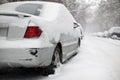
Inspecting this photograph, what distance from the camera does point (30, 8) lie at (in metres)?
7.00

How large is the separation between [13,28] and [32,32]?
1.18 ft

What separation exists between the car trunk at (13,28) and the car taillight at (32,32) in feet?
0.24

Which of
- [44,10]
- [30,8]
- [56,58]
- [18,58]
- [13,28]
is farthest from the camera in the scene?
[30,8]

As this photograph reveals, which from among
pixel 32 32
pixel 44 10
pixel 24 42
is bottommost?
pixel 24 42

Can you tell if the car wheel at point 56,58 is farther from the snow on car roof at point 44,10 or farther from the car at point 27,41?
the snow on car roof at point 44,10

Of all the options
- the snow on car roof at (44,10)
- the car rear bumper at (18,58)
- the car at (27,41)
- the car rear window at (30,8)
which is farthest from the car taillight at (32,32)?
the car rear window at (30,8)

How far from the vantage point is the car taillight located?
222 inches

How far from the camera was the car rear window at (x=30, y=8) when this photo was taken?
6786 mm

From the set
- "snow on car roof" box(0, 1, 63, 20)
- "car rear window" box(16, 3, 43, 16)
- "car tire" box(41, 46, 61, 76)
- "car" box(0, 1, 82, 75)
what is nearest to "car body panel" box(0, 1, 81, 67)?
"car" box(0, 1, 82, 75)

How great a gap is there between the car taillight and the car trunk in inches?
2.9

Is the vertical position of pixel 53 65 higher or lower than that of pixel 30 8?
lower

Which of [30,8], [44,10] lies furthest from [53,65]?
[30,8]

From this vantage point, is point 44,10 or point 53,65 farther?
point 44,10

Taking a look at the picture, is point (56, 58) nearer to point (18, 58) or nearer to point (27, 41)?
point (27, 41)
